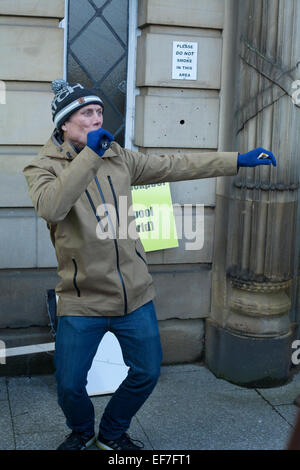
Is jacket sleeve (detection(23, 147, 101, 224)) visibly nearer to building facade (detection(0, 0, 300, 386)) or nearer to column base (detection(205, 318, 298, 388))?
building facade (detection(0, 0, 300, 386))

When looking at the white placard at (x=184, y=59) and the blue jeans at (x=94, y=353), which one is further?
the white placard at (x=184, y=59)

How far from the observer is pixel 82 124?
3746 millimetres

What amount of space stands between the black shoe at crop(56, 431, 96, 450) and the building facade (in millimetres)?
1357

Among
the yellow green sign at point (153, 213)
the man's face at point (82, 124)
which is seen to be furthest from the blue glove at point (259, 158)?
the yellow green sign at point (153, 213)

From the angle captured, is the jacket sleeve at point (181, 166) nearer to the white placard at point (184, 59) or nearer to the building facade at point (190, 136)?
the building facade at point (190, 136)

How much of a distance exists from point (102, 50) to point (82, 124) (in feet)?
6.45

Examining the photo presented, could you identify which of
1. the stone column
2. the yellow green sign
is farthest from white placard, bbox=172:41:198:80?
the yellow green sign

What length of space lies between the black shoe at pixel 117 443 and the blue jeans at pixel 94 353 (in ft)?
0.42

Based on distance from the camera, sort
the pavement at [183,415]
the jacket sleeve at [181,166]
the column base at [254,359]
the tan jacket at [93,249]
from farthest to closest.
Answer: the column base at [254,359], the pavement at [183,415], the jacket sleeve at [181,166], the tan jacket at [93,249]

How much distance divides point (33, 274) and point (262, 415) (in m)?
1.96

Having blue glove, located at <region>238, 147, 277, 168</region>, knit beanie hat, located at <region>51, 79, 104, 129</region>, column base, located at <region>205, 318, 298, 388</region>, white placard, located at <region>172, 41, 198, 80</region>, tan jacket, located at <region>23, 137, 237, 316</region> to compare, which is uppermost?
white placard, located at <region>172, 41, 198, 80</region>

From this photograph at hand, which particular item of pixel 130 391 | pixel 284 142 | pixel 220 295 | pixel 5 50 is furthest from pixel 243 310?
pixel 5 50

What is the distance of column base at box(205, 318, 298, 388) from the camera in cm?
534

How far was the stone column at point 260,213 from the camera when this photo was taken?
16.6 feet
